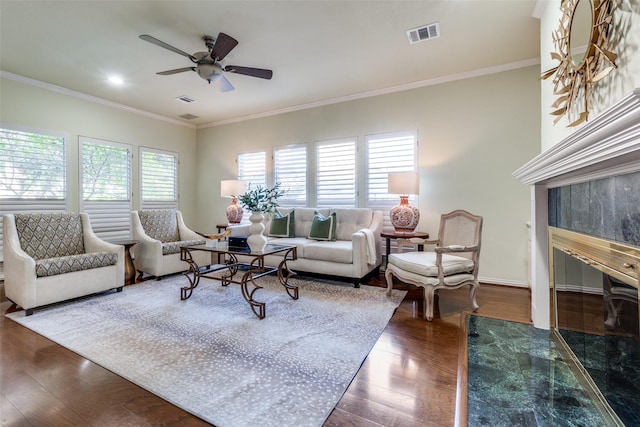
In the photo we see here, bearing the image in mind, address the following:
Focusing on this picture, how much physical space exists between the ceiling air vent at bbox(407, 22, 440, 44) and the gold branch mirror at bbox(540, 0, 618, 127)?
1198 mm

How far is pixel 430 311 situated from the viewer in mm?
2521

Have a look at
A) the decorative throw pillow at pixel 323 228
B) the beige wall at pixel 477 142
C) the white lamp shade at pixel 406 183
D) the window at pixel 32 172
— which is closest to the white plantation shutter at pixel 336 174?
the beige wall at pixel 477 142

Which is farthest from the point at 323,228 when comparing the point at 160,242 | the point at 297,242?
the point at 160,242

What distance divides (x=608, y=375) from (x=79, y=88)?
632 centimetres

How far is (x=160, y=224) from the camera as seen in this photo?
13.9 feet

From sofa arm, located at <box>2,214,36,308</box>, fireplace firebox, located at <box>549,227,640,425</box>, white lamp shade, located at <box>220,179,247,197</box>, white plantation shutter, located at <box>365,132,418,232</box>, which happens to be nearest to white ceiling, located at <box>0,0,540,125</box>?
white plantation shutter, located at <box>365,132,418,232</box>

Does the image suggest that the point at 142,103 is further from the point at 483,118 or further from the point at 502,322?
the point at 502,322

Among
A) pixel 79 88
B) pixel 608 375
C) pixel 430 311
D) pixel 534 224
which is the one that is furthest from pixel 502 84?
pixel 79 88

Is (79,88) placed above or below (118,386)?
above

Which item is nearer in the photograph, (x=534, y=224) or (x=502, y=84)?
(x=534, y=224)

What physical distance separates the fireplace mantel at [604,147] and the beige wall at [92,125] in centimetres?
585

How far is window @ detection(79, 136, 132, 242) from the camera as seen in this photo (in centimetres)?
457

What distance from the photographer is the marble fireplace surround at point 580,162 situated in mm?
832

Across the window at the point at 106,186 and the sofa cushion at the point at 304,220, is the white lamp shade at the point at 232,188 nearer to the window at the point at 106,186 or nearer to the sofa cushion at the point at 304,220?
the sofa cushion at the point at 304,220
